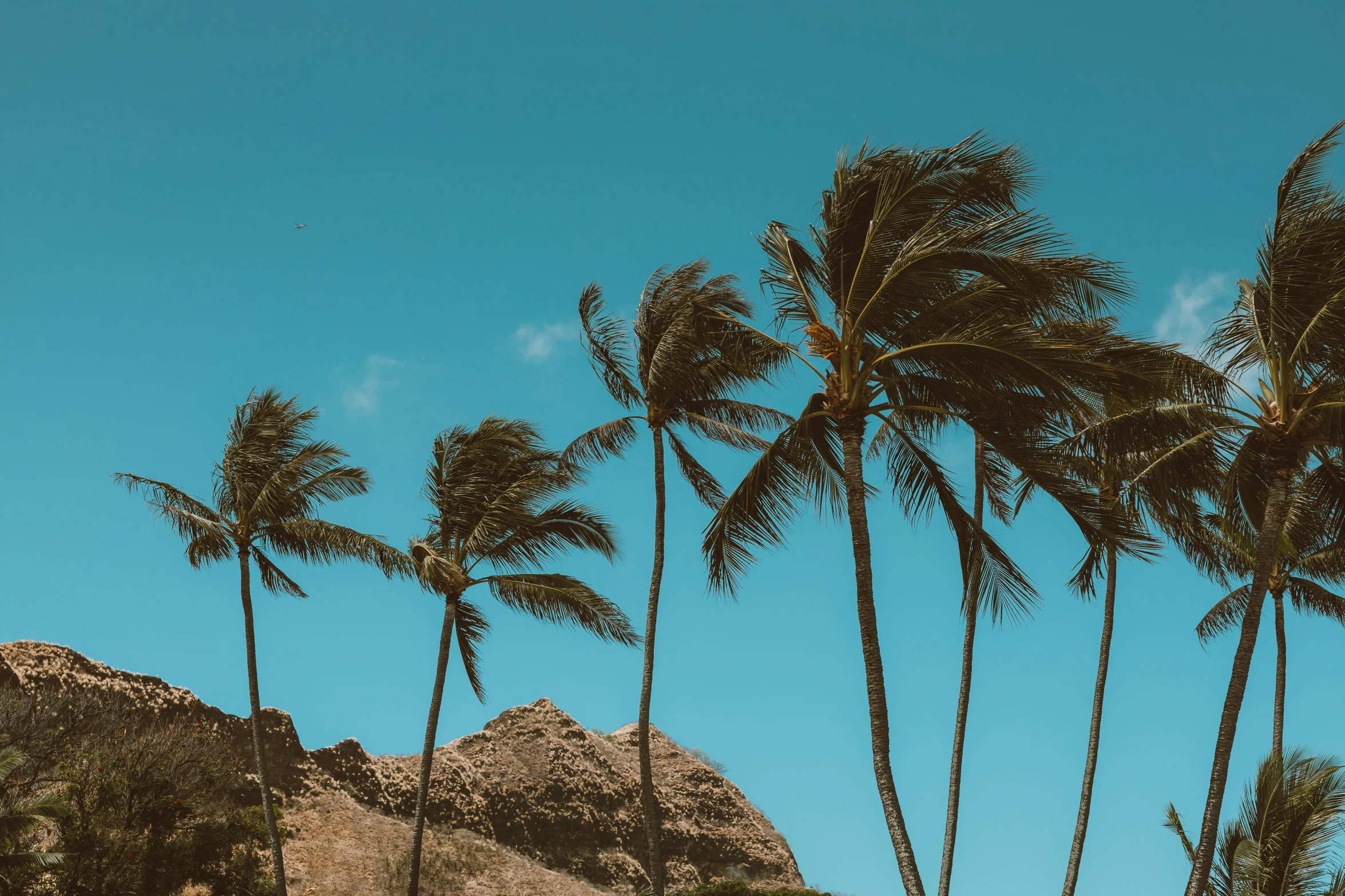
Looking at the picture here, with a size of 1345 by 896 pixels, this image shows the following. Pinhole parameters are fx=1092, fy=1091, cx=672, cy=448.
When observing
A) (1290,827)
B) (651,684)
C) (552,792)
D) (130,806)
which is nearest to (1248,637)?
(1290,827)

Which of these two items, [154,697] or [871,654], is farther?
[154,697]

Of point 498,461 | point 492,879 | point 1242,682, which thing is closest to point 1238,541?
point 1242,682

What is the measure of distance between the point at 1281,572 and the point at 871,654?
1599 centimetres

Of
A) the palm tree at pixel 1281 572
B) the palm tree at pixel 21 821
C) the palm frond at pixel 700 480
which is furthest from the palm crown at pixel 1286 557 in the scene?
the palm tree at pixel 21 821

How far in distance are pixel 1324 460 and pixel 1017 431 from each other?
3.91 meters

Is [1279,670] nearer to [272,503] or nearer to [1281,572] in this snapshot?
[1281,572]

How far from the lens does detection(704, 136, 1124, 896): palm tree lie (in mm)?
11562

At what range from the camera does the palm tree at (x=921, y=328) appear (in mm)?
11562

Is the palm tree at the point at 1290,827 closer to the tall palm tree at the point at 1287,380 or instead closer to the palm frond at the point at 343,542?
the tall palm tree at the point at 1287,380

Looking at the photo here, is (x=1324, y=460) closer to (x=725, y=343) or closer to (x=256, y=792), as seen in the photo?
(x=725, y=343)

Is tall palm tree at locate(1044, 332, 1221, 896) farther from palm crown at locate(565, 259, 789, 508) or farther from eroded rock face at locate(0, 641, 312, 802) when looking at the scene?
eroded rock face at locate(0, 641, 312, 802)

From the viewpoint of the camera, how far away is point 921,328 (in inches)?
482

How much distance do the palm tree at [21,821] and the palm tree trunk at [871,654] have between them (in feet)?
33.9

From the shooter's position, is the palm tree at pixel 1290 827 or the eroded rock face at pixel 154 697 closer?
the palm tree at pixel 1290 827
